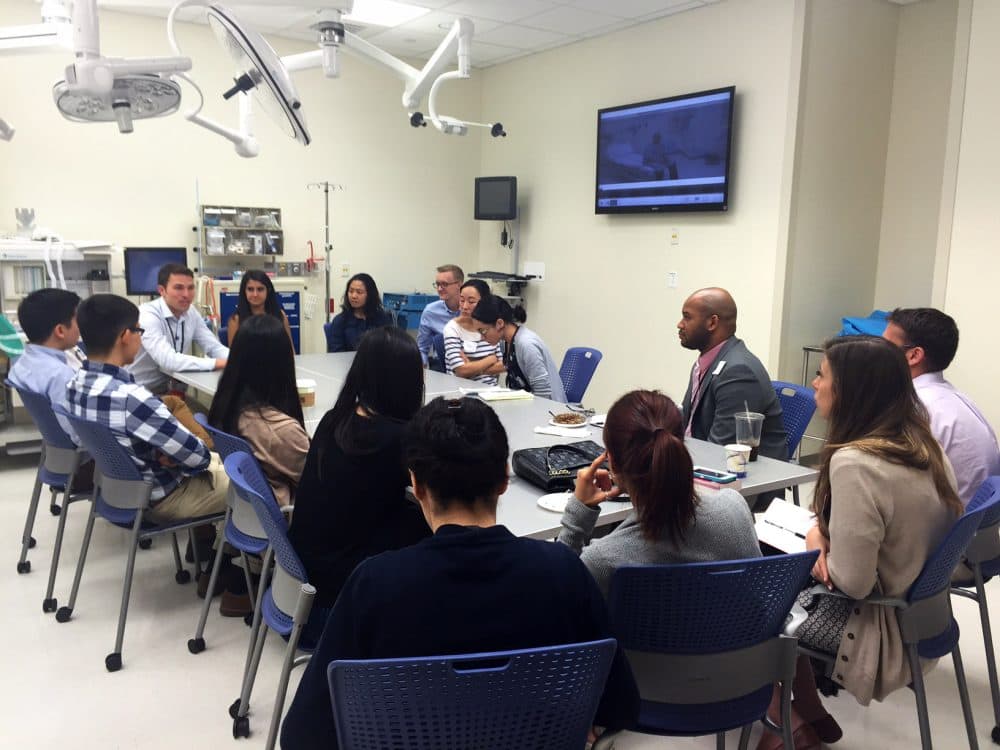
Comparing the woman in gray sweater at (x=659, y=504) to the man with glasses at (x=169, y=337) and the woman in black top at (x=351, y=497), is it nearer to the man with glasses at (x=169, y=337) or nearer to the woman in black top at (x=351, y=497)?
the woman in black top at (x=351, y=497)

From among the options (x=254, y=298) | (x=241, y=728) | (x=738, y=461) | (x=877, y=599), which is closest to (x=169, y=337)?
(x=254, y=298)

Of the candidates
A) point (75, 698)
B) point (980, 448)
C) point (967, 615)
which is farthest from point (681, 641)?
point (967, 615)

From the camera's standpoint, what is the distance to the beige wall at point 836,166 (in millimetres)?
A: 4941

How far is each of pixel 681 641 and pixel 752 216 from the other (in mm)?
4180

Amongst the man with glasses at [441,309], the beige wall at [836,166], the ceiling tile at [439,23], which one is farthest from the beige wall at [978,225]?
the ceiling tile at [439,23]

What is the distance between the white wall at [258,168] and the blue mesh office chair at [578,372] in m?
3.04

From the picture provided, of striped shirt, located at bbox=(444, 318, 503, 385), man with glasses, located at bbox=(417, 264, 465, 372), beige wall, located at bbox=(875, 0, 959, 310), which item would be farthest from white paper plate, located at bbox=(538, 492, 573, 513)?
beige wall, located at bbox=(875, 0, 959, 310)

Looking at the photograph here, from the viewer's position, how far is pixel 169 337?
438 centimetres

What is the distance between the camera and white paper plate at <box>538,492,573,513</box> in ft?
7.21

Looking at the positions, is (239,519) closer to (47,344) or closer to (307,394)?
(307,394)

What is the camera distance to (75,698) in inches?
99.1

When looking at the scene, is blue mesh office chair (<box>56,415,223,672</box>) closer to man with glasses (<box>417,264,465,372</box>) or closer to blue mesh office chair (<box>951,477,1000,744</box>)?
blue mesh office chair (<box>951,477,1000,744</box>)

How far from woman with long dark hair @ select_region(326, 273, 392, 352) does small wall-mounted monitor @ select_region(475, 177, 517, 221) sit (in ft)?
6.33

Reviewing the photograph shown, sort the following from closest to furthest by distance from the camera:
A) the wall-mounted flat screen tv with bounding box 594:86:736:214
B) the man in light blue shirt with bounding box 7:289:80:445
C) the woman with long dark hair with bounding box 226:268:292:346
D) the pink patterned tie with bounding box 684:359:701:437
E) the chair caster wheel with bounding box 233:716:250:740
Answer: the chair caster wheel with bounding box 233:716:250:740, the pink patterned tie with bounding box 684:359:701:437, the man in light blue shirt with bounding box 7:289:80:445, the woman with long dark hair with bounding box 226:268:292:346, the wall-mounted flat screen tv with bounding box 594:86:736:214
